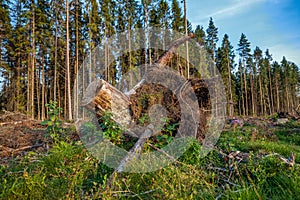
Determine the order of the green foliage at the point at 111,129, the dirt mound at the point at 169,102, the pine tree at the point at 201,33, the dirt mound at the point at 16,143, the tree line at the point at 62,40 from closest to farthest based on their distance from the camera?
the green foliage at the point at 111,129 < the dirt mound at the point at 16,143 < the dirt mound at the point at 169,102 < the tree line at the point at 62,40 < the pine tree at the point at 201,33

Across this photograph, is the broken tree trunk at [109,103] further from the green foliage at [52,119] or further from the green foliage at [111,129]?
the green foliage at [52,119]

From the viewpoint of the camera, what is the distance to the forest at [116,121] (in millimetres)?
2229

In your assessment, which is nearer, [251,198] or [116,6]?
[251,198]

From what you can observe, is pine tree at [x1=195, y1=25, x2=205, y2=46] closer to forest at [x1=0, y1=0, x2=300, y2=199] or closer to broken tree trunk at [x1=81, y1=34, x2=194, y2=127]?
forest at [x1=0, y1=0, x2=300, y2=199]

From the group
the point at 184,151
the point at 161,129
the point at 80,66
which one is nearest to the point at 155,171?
the point at 184,151

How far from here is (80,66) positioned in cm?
2403

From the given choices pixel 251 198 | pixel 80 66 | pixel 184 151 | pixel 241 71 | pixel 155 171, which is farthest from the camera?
pixel 241 71

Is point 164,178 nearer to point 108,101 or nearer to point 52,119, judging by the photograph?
point 108,101

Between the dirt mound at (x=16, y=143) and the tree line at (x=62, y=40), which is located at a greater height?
the tree line at (x=62, y=40)

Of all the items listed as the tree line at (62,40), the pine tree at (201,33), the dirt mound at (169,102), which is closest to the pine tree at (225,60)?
the tree line at (62,40)

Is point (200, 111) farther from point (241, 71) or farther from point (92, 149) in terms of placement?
point (241, 71)

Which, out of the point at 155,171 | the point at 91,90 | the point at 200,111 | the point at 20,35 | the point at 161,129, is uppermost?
the point at 20,35

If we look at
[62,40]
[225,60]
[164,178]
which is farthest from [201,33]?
[164,178]

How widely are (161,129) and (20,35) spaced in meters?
21.1
